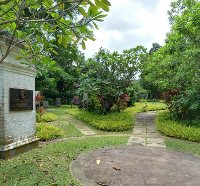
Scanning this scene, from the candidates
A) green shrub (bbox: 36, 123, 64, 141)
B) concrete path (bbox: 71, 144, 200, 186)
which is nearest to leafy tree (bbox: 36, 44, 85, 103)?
green shrub (bbox: 36, 123, 64, 141)

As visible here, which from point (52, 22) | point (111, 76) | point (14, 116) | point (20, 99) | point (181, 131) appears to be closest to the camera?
point (52, 22)

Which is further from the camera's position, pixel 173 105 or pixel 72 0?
pixel 173 105

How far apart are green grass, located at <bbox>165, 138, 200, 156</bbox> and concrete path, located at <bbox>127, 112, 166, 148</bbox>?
240 mm

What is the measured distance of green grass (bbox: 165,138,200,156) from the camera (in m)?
8.34

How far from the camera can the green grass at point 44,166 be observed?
16.8ft

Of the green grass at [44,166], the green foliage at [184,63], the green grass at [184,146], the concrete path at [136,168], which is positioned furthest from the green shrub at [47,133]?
the green foliage at [184,63]

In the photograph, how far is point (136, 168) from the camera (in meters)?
6.02

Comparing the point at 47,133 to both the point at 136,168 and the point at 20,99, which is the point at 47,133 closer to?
the point at 20,99

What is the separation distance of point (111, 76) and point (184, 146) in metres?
7.57

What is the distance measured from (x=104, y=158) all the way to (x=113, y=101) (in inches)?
349

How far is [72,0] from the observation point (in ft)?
8.71

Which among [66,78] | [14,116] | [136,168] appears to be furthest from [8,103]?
[66,78]

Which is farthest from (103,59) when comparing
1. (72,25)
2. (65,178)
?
(72,25)

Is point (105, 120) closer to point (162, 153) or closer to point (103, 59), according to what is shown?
point (103, 59)
